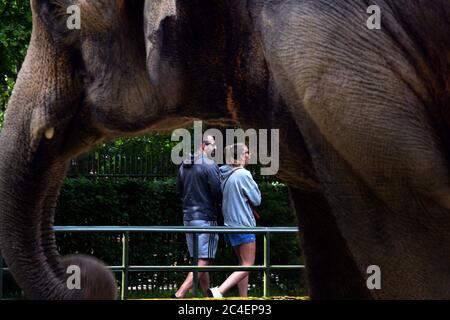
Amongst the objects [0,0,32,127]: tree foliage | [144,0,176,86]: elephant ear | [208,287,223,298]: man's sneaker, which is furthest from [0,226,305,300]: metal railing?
[0,0,32,127]: tree foliage

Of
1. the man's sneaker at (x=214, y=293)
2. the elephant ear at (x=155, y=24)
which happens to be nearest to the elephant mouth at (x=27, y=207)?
the elephant ear at (x=155, y=24)

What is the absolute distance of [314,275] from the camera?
10.5 feet

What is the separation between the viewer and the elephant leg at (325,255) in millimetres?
3111

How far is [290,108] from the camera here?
7.64 feet

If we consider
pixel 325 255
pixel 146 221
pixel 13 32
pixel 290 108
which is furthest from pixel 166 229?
pixel 13 32

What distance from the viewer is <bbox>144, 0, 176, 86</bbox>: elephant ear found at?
2513mm

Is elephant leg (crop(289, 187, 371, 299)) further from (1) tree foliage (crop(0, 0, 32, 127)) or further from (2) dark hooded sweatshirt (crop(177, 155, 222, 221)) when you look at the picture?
(1) tree foliage (crop(0, 0, 32, 127))

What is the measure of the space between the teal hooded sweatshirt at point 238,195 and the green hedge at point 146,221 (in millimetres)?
1663

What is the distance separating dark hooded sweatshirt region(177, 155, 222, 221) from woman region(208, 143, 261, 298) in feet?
0.33

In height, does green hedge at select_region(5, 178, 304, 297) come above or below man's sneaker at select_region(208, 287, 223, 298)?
above

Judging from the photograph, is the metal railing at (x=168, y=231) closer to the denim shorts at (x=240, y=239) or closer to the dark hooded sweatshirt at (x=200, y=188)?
the denim shorts at (x=240, y=239)

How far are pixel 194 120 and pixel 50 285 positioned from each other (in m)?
0.66

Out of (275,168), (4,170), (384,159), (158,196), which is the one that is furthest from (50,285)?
(158,196)

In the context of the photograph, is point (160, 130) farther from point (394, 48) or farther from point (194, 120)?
point (394, 48)
